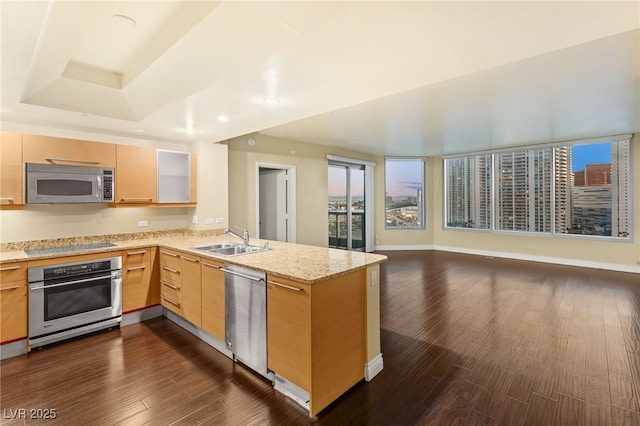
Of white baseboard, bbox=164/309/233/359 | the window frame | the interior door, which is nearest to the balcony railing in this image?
the window frame

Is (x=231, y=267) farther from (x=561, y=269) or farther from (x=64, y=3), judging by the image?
(x=561, y=269)

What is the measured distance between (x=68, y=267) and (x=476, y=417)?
3.75 metres

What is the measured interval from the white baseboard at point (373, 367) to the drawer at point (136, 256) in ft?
9.07

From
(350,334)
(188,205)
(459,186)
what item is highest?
(459,186)

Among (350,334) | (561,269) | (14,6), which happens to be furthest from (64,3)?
(561,269)

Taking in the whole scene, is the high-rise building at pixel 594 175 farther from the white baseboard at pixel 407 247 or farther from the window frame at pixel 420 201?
the white baseboard at pixel 407 247

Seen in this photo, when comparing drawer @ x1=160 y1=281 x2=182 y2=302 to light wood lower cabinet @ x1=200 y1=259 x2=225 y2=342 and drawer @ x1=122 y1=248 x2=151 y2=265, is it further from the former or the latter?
light wood lower cabinet @ x1=200 y1=259 x2=225 y2=342

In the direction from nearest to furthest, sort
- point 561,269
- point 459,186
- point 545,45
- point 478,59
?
point 545,45, point 478,59, point 561,269, point 459,186

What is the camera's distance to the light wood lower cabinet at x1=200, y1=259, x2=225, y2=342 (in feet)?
8.73

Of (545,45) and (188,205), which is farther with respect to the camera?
(188,205)

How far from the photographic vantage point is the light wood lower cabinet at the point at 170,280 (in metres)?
3.25

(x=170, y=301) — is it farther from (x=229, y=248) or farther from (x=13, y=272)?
(x=13, y=272)

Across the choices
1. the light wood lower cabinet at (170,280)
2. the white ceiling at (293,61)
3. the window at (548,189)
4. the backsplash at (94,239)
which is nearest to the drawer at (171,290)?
the light wood lower cabinet at (170,280)

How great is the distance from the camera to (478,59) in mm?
1874
